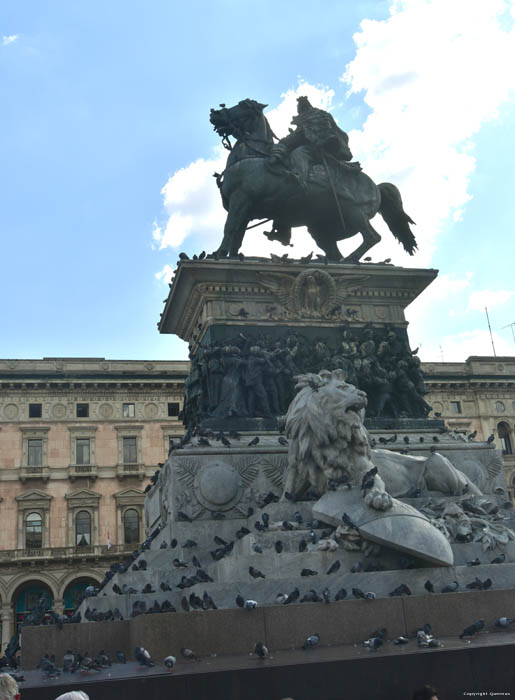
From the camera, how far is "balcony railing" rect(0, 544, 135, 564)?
51.6 metres

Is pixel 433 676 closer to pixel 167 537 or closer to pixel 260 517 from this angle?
pixel 260 517

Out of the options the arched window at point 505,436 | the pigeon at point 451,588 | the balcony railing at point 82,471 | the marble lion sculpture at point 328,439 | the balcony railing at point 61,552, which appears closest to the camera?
the pigeon at point 451,588

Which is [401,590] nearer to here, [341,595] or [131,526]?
[341,595]

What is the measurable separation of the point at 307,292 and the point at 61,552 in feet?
132

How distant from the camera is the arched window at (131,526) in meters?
54.1

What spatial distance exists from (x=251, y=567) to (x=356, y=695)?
3.07 m

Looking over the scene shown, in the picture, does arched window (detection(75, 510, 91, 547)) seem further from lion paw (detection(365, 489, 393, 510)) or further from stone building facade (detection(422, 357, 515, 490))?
lion paw (detection(365, 489, 393, 510))

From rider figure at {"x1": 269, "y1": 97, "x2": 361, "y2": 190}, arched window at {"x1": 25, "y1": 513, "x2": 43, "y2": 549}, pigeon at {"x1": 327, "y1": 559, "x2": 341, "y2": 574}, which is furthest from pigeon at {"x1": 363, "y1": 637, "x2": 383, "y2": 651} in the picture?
arched window at {"x1": 25, "y1": 513, "x2": 43, "y2": 549}

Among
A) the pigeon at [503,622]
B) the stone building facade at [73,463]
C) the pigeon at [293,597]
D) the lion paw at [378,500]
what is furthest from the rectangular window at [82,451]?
the pigeon at [503,622]

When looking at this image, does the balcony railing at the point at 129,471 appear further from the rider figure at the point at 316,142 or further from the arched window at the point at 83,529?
the rider figure at the point at 316,142

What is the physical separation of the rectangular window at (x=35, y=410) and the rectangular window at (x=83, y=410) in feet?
8.27

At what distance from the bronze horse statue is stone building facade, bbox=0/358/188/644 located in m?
38.1

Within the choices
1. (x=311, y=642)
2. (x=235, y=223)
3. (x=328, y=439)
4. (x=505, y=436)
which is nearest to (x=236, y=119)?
(x=235, y=223)

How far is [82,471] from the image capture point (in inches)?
2168
